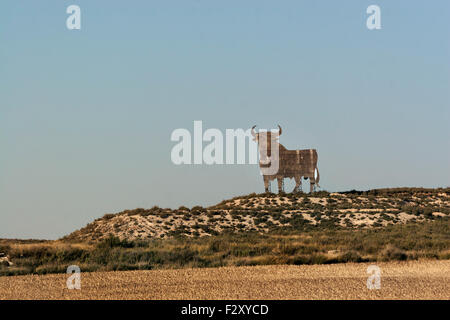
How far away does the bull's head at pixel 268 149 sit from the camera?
148 ft

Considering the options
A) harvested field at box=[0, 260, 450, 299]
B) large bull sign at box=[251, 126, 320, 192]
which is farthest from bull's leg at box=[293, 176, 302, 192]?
harvested field at box=[0, 260, 450, 299]

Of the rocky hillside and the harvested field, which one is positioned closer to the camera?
the harvested field

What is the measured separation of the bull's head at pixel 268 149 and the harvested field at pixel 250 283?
77.9ft

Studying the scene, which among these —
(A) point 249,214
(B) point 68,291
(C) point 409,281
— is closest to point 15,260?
(B) point 68,291

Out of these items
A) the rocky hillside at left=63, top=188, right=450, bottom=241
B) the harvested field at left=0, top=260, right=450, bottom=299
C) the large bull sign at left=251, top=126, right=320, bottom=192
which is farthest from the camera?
the large bull sign at left=251, top=126, right=320, bottom=192

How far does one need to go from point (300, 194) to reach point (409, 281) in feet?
96.9

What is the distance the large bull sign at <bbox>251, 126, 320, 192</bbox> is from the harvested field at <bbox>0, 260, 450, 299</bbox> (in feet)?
78.0

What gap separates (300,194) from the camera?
46531mm

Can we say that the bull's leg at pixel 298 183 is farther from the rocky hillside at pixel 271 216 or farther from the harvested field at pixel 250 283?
the harvested field at pixel 250 283

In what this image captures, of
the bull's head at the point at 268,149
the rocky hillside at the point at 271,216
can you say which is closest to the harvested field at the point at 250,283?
the rocky hillside at the point at 271,216

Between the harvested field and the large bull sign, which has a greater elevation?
the large bull sign

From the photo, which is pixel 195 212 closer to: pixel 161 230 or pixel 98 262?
pixel 161 230

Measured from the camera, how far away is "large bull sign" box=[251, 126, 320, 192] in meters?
45.2

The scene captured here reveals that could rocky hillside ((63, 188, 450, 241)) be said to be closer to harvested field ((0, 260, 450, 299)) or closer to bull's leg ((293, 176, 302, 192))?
bull's leg ((293, 176, 302, 192))
